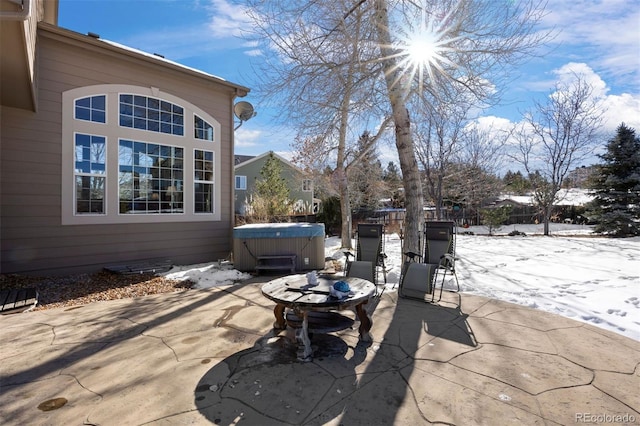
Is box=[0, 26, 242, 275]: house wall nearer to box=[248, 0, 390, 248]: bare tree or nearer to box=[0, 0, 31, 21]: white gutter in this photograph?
box=[248, 0, 390, 248]: bare tree

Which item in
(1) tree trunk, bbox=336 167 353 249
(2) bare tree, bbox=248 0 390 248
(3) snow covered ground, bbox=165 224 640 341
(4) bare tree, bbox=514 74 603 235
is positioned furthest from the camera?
(4) bare tree, bbox=514 74 603 235

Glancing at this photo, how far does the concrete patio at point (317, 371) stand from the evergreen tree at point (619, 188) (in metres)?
13.8

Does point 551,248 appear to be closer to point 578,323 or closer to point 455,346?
point 578,323

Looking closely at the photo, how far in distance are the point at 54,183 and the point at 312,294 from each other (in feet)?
18.0

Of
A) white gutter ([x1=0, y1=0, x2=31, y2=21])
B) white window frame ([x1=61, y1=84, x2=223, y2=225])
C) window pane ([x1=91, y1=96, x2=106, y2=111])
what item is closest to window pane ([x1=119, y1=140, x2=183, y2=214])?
white window frame ([x1=61, y1=84, x2=223, y2=225])

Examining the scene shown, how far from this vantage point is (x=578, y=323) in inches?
137

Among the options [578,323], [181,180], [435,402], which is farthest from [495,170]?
[435,402]

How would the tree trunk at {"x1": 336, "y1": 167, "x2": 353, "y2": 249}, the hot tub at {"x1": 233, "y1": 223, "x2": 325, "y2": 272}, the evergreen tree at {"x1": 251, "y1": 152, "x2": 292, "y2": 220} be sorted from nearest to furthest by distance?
the hot tub at {"x1": 233, "y1": 223, "x2": 325, "y2": 272}, the tree trunk at {"x1": 336, "y1": 167, "x2": 353, "y2": 249}, the evergreen tree at {"x1": 251, "y1": 152, "x2": 292, "y2": 220}

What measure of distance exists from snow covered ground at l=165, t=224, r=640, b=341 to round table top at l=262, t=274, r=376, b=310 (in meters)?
2.04

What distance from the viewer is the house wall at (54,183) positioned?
5.18 metres

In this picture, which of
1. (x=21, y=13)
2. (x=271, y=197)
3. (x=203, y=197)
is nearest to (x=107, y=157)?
(x=203, y=197)

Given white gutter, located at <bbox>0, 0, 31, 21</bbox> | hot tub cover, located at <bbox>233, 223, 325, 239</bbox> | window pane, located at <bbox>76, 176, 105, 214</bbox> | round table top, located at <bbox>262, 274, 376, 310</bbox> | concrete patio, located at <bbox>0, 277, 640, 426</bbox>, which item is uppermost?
white gutter, located at <bbox>0, 0, 31, 21</bbox>

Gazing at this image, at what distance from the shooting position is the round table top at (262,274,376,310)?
2773 mm

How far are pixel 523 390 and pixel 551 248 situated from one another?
838 centimetres
